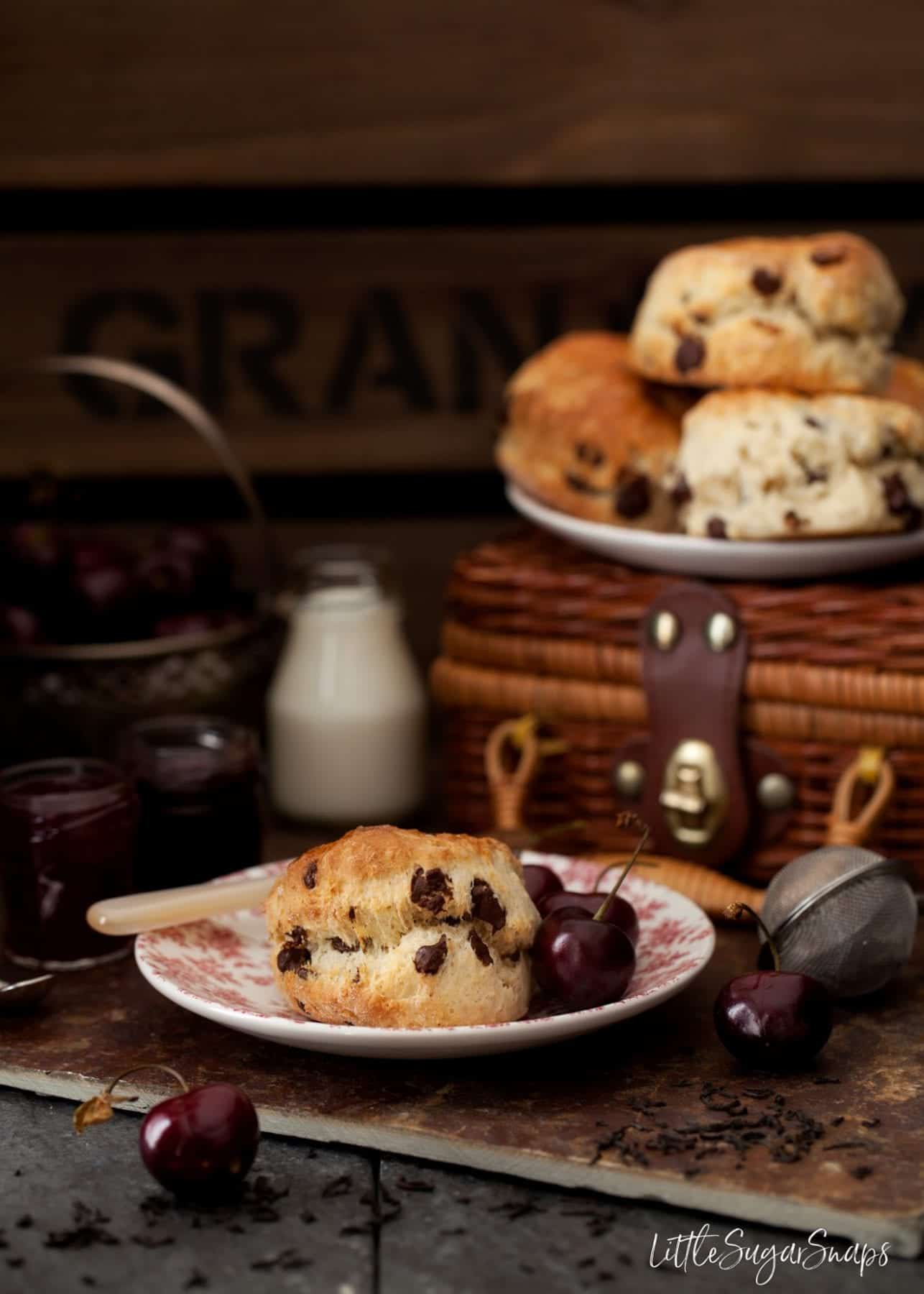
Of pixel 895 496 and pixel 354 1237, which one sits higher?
pixel 895 496

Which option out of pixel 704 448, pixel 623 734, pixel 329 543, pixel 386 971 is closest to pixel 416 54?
pixel 329 543

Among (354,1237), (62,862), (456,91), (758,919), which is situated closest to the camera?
(354,1237)

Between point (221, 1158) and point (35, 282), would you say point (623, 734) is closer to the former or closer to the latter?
point (221, 1158)

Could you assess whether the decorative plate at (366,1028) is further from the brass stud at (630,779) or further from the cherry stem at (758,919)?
the brass stud at (630,779)

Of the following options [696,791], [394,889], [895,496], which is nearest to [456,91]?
[895,496]

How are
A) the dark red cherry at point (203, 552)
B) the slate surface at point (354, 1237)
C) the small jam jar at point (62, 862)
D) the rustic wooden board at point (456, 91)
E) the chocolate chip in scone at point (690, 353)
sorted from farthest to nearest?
the rustic wooden board at point (456, 91), the dark red cherry at point (203, 552), the chocolate chip in scone at point (690, 353), the small jam jar at point (62, 862), the slate surface at point (354, 1237)

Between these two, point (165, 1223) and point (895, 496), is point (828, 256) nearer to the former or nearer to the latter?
point (895, 496)

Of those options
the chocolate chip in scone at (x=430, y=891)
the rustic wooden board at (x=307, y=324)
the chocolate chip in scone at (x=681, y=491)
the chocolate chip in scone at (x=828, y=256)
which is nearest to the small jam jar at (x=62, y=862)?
the chocolate chip in scone at (x=430, y=891)

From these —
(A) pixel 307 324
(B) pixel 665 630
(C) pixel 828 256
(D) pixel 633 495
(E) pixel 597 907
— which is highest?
(C) pixel 828 256
